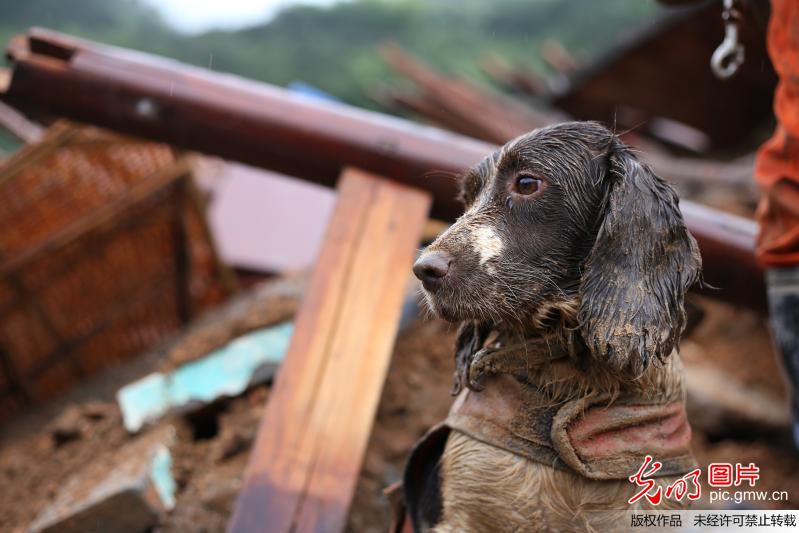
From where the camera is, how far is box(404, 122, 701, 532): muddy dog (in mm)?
1593

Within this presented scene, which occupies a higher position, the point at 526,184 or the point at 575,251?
the point at 526,184

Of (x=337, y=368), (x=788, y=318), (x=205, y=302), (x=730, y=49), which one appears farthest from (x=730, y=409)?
(x=205, y=302)

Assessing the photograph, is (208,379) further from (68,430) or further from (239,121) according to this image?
(239,121)

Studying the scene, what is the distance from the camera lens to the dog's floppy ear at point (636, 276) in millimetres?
1546

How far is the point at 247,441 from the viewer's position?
3.09m

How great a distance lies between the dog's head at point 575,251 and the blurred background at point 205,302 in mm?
273

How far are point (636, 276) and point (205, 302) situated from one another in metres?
4.27

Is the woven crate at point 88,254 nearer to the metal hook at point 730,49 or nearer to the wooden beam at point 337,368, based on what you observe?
the wooden beam at point 337,368

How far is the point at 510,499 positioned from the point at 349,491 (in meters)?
0.95

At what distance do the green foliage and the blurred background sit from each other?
34.0 feet

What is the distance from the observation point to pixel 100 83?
3.14 metres

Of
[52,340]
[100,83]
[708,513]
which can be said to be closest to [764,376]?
[708,513]

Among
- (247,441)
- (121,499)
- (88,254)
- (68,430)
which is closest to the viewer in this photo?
(121,499)

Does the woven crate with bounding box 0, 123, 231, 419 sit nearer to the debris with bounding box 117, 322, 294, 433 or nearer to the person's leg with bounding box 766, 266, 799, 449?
the debris with bounding box 117, 322, 294, 433
